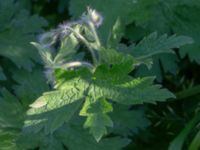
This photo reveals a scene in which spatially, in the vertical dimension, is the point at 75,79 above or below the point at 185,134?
above

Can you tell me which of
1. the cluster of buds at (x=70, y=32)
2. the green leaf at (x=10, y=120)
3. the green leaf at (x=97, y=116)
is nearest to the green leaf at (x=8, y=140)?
the green leaf at (x=10, y=120)

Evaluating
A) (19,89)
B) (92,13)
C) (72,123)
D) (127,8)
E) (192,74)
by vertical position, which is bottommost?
(192,74)

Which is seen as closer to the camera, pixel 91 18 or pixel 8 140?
pixel 91 18

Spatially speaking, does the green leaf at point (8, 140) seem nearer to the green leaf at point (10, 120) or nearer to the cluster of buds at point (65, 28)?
the green leaf at point (10, 120)

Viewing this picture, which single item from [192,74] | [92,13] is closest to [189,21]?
[192,74]

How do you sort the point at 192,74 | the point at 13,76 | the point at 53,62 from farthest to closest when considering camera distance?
the point at 192,74, the point at 13,76, the point at 53,62

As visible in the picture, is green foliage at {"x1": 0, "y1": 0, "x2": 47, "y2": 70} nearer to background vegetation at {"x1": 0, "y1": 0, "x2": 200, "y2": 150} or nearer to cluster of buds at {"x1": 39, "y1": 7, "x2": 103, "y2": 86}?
background vegetation at {"x1": 0, "y1": 0, "x2": 200, "y2": 150}

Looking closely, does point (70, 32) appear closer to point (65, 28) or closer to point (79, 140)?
point (65, 28)

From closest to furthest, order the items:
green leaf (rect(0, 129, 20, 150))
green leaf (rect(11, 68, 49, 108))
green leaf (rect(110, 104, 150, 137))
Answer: green leaf (rect(0, 129, 20, 150))
green leaf (rect(11, 68, 49, 108))
green leaf (rect(110, 104, 150, 137))

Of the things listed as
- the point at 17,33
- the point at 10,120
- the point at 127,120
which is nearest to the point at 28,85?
the point at 10,120

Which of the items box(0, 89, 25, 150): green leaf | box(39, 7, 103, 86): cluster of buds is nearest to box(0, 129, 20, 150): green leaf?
box(0, 89, 25, 150): green leaf

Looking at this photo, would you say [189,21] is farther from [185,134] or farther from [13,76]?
[13,76]
